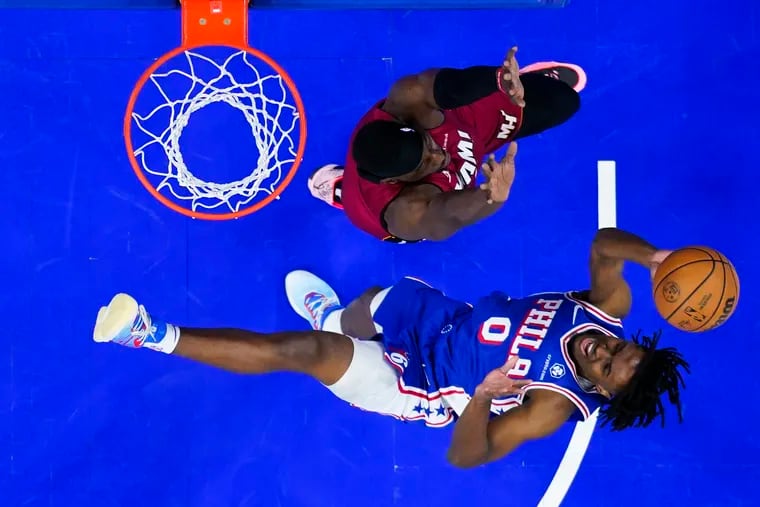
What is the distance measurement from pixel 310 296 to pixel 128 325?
4.47 feet

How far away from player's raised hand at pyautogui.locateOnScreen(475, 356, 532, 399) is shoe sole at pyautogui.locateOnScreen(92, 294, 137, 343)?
1.31m

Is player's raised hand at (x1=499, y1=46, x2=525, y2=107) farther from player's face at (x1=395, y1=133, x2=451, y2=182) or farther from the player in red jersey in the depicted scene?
player's face at (x1=395, y1=133, x2=451, y2=182)

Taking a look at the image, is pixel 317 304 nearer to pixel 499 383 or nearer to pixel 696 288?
pixel 499 383

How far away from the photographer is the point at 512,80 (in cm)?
303

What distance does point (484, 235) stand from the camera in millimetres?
4242

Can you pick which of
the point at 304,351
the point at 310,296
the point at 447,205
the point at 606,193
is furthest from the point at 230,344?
the point at 606,193

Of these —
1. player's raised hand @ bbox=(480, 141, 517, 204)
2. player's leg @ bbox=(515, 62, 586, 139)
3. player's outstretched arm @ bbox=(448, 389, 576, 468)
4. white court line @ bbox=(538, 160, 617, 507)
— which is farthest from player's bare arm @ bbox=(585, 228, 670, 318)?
white court line @ bbox=(538, 160, 617, 507)

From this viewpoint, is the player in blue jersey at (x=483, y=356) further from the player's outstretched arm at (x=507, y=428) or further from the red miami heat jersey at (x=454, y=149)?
the red miami heat jersey at (x=454, y=149)

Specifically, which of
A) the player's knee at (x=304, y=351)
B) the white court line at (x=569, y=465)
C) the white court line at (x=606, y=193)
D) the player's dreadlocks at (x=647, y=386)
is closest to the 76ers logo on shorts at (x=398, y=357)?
the player's knee at (x=304, y=351)

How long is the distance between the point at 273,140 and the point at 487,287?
144 centimetres

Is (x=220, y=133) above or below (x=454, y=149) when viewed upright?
below

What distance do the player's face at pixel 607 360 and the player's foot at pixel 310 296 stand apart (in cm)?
141

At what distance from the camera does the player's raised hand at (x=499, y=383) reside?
8.91 feet

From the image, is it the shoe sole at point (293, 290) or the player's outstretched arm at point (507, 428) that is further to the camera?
the shoe sole at point (293, 290)
